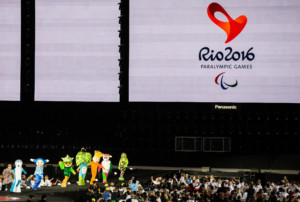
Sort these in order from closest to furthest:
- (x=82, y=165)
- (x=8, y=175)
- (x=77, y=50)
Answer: (x=8, y=175) → (x=82, y=165) → (x=77, y=50)

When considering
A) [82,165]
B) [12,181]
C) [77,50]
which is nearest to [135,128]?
[77,50]

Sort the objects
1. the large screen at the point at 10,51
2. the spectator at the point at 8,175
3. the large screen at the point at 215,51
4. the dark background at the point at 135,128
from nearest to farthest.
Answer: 1. the spectator at the point at 8,175
2. the large screen at the point at 215,51
3. the dark background at the point at 135,128
4. the large screen at the point at 10,51

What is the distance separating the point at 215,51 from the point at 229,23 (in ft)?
3.89

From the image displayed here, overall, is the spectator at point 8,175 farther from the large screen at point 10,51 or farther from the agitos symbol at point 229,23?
the agitos symbol at point 229,23

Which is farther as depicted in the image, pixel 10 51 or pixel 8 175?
pixel 10 51

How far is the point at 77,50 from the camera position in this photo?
83.7 ft

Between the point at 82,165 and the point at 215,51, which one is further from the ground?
the point at 215,51

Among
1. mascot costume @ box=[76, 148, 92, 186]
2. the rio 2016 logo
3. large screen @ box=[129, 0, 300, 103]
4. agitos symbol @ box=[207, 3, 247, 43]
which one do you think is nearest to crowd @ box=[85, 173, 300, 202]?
mascot costume @ box=[76, 148, 92, 186]

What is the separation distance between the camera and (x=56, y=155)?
26.8 m

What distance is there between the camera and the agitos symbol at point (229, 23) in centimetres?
2477

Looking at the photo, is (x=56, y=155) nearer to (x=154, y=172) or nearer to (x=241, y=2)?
(x=154, y=172)

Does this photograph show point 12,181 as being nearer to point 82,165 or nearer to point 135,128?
point 82,165

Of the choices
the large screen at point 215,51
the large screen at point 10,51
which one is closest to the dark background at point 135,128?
the large screen at point 10,51

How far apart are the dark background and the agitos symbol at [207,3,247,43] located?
9.02 ft
